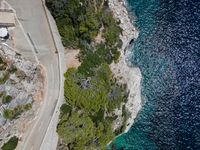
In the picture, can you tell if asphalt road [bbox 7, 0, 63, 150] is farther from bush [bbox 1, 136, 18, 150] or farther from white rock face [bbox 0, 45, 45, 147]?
bush [bbox 1, 136, 18, 150]

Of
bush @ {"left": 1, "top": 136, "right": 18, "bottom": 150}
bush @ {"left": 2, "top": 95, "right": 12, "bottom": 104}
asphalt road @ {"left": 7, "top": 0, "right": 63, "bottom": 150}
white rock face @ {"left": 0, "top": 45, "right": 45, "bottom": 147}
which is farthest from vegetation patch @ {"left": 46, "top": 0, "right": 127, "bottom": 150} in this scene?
bush @ {"left": 2, "top": 95, "right": 12, "bottom": 104}

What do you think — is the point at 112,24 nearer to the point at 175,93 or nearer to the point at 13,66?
the point at 175,93

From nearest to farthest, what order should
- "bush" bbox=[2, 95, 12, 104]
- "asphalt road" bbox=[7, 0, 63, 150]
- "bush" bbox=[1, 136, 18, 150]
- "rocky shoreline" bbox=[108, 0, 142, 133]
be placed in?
1. "bush" bbox=[2, 95, 12, 104]
2. "bush" bbox=[1, 136, 18, 150]
3. "asphalt road" bbox=[7, 0, 63, 150]
4. "rocky shoreline" bbox=[108, 0, 142, 133]

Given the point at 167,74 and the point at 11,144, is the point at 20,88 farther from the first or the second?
the point at 167,74

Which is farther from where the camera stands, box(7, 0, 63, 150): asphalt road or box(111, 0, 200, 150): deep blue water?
box(111, 0, 200, 150): deep blue water

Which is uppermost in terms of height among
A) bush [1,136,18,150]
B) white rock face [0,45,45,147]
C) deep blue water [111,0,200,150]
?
white rock face [0,45,45,147]
